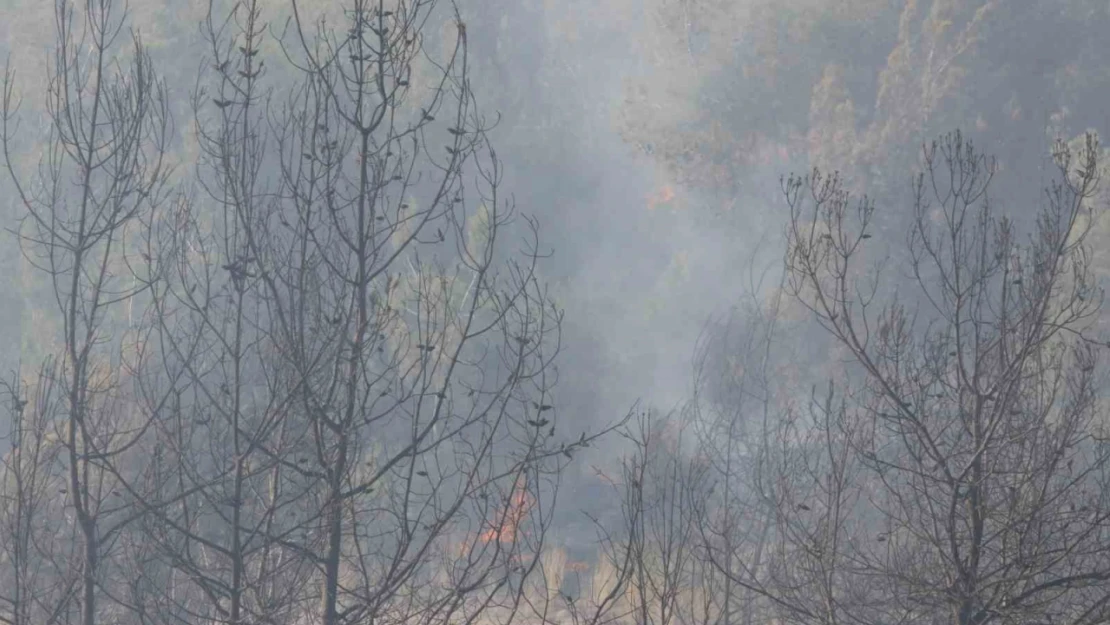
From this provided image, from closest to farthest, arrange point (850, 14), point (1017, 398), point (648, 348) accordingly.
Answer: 1. point (1017, 398)
2. point (850, 14)
3. point (648, 348)

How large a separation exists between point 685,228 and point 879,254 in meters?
10.1

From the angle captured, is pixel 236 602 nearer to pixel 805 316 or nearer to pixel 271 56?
pixel 805 316

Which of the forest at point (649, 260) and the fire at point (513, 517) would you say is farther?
the forest at point (649, 260)

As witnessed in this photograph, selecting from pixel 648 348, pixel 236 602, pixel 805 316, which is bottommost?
pixel 236 602

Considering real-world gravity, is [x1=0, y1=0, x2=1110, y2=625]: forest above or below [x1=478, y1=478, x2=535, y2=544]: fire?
above

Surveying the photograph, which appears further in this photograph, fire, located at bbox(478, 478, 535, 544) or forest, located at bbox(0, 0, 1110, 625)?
forest, located at bbox(0, 0, 1110, 625)

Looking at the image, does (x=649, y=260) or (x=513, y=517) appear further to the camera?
(x=649, y=260)

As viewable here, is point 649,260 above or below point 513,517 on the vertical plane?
above

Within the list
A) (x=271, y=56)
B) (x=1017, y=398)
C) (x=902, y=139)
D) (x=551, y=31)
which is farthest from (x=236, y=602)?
(x=551, y=31)

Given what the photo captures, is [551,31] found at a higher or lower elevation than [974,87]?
higher

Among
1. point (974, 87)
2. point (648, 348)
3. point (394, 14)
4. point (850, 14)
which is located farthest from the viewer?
point (648, 348)

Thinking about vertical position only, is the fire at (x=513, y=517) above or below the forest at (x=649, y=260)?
below

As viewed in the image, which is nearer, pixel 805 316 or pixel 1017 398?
pixel 1017 398

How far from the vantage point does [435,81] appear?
70.7 feet
